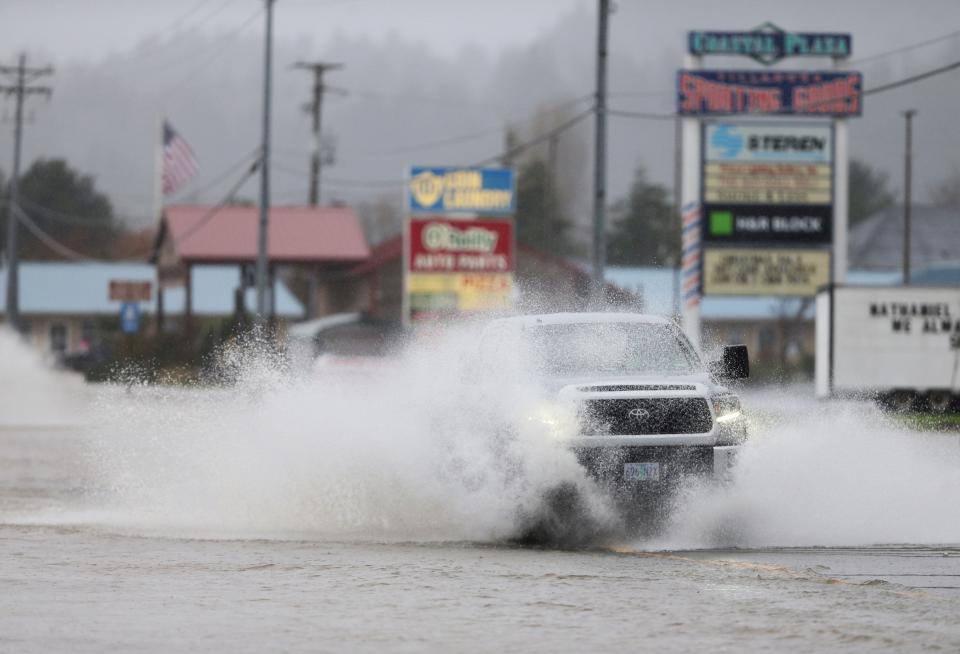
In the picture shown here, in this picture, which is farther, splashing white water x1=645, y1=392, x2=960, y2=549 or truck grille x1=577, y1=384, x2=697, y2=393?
splashing white water x1=645, y1=392, x2=960, y2=549

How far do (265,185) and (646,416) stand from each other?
38008 millimetres

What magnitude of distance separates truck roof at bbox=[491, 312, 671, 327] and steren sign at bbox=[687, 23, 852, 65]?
91.9 feet

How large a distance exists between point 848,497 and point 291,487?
Answer: 15.1ft

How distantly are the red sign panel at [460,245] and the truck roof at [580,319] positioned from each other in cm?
3646

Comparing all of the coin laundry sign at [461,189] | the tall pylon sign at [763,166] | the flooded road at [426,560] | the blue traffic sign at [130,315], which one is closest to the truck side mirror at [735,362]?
the flooded road at [426,560]

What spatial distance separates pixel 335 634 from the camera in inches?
321

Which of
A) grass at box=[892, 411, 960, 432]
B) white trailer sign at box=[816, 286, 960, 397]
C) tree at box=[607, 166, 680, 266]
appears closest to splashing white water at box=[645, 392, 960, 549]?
grass at box=[892, 411, 960, 432]

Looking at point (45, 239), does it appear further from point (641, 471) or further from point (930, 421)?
point (641, 471)

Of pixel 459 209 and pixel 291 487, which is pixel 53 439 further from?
pixel 459 209

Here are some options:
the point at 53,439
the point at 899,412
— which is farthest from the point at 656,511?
the point at 899,412

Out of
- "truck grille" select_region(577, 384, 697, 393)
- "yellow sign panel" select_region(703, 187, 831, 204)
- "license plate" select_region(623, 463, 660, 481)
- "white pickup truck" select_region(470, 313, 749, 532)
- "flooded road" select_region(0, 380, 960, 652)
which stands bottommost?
"flooded road" select_region(0, 380, 960, 652)

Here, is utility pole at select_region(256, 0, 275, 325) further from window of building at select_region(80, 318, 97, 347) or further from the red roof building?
window of building at select_region(80, 318, 97, 347)

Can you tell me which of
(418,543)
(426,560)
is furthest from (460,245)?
(426,560)

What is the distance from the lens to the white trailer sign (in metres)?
42.3
